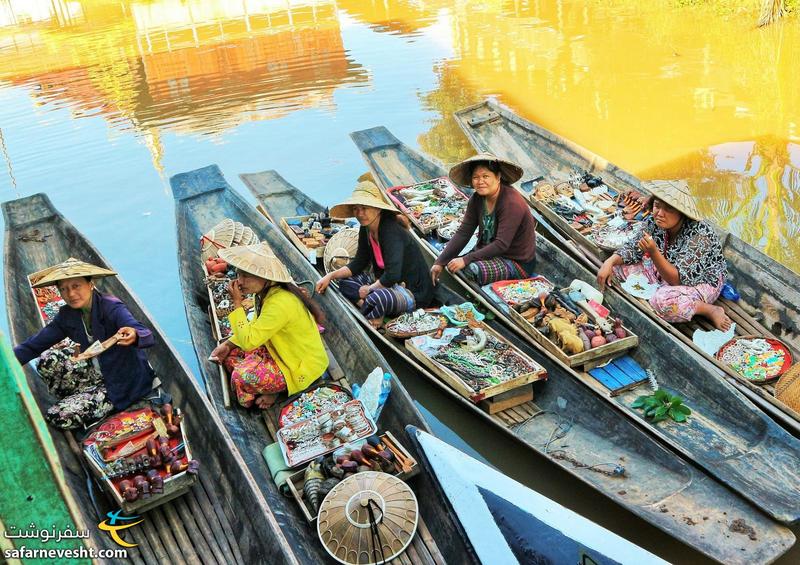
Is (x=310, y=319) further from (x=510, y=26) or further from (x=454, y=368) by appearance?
(x=510, y=26)

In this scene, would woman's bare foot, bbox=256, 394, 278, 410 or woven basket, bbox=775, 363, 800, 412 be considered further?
woman's bare foot, bbox=256, 394, 278, 410

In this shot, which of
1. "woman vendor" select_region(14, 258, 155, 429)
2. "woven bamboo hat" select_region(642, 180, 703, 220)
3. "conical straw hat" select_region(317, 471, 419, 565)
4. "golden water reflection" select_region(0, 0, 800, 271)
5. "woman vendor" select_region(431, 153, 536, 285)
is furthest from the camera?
"golden water reflection" select_region(0, 0, 800, 271)

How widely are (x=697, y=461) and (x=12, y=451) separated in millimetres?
3080

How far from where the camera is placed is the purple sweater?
488cm

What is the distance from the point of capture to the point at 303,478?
11.4ft

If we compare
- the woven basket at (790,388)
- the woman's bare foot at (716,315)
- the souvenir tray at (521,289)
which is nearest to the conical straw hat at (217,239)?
the souvenir tray at (521,289)

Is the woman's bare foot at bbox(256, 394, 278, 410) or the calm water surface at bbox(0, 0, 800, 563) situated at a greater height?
the calm water surface at bbox(0, 0, 800, 563)

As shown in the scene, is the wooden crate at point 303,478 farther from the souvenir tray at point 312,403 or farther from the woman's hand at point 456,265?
the woman's hand at point 456,265

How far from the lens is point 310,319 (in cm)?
396

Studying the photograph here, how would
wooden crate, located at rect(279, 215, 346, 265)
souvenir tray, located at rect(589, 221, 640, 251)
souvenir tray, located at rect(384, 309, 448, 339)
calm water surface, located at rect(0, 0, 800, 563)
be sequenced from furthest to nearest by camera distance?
1. calm water surface, located at rect(0, 0, 800, 563)
2. wooden crate, located at rect(279, 215, 346, 265)
3. souvenir tray, located at rect(589, 221, 640, 251)
4. souvenir tray, located at rect(384, 309, 448, 339)

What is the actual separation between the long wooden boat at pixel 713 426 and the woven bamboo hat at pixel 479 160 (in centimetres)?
99

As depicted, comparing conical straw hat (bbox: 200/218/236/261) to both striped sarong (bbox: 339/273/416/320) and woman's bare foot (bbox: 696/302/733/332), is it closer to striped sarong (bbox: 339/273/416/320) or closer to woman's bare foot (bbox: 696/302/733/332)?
striped sarong (bbox: 339/273/416/320)

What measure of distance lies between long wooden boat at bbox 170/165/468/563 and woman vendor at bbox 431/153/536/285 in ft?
3.52

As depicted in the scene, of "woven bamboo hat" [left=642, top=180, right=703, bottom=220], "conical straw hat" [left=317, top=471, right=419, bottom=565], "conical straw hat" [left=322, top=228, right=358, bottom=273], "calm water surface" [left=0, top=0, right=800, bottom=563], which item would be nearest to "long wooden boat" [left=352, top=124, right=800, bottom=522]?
"calm water surface" [left=0, top=0, right=800, bottom=563]
